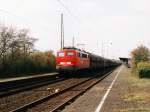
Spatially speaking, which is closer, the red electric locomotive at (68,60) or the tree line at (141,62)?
the tree line at (141,62)

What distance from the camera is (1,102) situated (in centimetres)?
1758

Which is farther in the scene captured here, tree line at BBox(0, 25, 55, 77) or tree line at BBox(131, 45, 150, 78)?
tree line at BBox(0, 25, 55, 77)

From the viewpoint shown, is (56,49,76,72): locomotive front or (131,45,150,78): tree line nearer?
(131,45,150,78): tree line

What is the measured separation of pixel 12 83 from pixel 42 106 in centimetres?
1458

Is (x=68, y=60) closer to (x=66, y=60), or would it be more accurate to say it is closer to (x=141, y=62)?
(x=66, y=60)

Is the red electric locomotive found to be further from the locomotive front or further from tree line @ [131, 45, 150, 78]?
tree line @ [131, 45, 150, 78]

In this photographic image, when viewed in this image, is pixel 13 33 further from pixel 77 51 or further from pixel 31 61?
pixel 77 51

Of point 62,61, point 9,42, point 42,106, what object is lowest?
point 42,106

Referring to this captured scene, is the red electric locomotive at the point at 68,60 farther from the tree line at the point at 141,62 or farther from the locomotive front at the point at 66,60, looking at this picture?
the tree line at the point at 141,62

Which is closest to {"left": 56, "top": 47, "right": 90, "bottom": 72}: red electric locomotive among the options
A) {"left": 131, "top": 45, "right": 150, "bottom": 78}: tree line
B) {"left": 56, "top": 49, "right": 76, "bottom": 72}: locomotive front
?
{"left": 56, "top": 49, "right": 76, "bottom": 72}: locomotive front

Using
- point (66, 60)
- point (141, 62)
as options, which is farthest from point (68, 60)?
point (141, 62)

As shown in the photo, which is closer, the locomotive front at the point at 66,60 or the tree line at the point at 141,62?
the tree line at the point at 141,62

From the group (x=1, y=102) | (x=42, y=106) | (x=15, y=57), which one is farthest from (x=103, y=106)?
(x=15, y=57)

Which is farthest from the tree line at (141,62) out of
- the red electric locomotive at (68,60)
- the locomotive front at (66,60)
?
the locomotive front at (66,60)
